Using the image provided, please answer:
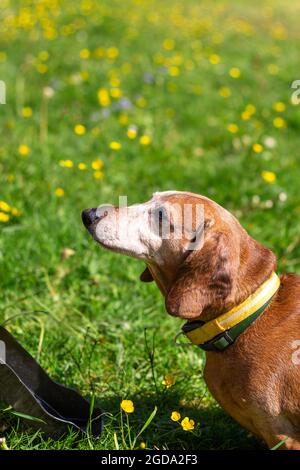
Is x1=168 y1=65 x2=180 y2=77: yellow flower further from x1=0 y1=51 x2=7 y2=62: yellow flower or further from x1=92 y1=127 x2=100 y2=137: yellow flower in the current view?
x1=0 y1=51 x2=7 y2=62: yellow flower

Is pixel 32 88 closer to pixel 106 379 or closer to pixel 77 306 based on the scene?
pixel 77 306

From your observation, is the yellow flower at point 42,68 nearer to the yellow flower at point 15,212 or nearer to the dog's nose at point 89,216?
the yellow flower at point 15,212

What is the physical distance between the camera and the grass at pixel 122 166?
10.9 ft

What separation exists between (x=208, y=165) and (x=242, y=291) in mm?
3064

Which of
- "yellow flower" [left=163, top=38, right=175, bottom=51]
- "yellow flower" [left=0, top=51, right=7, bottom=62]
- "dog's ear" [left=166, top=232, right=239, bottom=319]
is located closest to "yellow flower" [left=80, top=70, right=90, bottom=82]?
"yellow flower" [left=0, top=51, right=7, bottom=62]

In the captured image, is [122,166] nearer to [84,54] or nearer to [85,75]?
[85,75]

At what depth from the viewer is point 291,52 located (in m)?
9.14

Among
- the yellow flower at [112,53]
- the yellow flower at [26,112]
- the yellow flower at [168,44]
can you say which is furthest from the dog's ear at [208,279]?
the yellow flower at [168,44]

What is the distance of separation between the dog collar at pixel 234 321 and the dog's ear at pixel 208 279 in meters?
0.07

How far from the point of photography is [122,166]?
5.47 meters

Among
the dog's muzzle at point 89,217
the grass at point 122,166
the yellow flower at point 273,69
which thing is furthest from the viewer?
the yellow flower at point 273,69

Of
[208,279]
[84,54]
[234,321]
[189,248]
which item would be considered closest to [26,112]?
[84,54]

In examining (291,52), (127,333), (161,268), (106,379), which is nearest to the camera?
(161,268)
